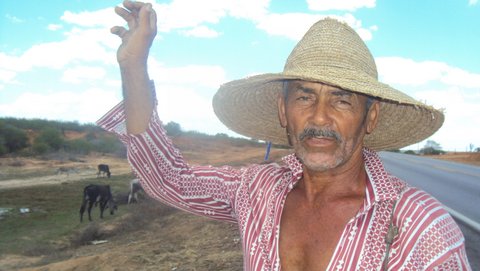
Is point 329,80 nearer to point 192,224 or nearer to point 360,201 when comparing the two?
point 360,201

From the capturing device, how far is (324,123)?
7.30 ft

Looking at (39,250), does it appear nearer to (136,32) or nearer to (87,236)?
(87,236)

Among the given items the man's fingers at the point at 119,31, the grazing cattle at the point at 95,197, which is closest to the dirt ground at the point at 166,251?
the grazing cattle at the point at 95,197

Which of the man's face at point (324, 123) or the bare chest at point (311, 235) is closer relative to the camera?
the bare chest at point (311, 235)

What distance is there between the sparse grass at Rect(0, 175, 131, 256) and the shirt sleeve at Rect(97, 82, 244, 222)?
416 inches

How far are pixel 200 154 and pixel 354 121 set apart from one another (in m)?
41.2

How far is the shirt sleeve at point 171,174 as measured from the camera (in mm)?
2217

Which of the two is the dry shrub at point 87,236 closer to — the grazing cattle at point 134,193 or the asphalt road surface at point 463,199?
the grazing cattle at point 134,193

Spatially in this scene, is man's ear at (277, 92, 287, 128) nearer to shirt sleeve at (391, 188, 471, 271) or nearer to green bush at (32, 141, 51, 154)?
shirt sleeve at (391, 188, 471, 271)

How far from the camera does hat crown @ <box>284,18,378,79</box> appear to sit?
7.49 feet

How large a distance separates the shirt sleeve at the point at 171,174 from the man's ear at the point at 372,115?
69cm

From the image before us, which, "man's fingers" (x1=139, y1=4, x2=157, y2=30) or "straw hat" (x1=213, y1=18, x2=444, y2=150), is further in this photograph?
"straw hat" (x1=213, y1=18, x2=444, y2=150)

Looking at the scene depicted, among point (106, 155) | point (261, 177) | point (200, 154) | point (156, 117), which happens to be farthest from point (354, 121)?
point (200, 154)

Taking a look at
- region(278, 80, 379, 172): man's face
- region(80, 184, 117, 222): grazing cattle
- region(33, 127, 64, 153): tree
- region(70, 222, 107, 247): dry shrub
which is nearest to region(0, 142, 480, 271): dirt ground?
region(70, 222, 107, 247): dry shrub
